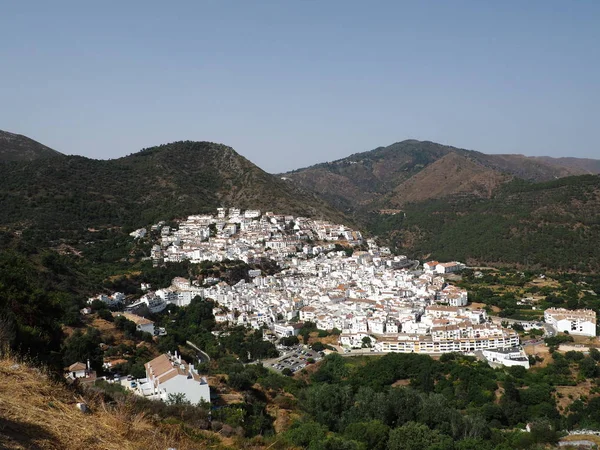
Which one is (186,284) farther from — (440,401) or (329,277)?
(440,401)

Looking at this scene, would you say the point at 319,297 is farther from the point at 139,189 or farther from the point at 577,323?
the point at 139,189

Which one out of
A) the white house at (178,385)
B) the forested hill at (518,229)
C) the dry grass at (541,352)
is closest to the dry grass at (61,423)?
the white house at (178,385)

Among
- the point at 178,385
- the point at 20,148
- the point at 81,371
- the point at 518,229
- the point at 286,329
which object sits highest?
the point at 20,148

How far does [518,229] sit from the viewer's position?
47250mm

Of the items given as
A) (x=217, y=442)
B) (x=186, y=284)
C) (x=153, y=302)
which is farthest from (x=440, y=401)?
(x=186, y=284)

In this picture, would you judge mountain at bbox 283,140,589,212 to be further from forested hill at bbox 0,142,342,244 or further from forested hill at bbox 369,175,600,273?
forested hill at bbox 0,142,342,244

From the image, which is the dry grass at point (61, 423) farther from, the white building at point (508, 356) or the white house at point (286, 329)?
the white house at point (286, 329)

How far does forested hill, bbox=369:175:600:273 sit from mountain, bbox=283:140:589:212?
466 inches

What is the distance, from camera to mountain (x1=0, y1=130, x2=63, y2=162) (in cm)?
5894

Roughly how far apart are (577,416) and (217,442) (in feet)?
45.7

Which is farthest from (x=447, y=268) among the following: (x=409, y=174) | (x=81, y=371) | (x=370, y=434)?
(x=409, y=174)

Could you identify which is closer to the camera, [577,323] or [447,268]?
[577,323]

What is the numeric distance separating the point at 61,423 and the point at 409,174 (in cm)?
12082

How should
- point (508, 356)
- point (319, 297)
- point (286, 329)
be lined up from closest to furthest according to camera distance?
point (508, 356)
point (286, 329)
point (319, 297)
